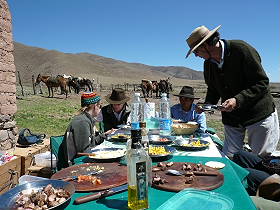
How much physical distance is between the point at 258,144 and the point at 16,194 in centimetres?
291

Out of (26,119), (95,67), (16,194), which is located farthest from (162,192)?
(95,67)

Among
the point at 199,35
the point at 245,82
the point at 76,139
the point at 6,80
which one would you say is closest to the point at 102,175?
the point at 76,139

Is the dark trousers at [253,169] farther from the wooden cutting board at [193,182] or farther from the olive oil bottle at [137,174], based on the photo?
the olive oil bottle at [137,174]

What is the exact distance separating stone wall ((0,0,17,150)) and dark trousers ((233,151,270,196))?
14.4 feet

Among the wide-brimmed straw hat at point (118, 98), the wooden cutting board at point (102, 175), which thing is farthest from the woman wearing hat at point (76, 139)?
the wide-brimmed straw hat at point (118, 98)

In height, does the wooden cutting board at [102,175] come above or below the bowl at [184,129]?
below

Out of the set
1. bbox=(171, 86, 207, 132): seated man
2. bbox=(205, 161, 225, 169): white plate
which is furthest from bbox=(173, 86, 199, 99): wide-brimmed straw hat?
bbox=(205, 161, 225, 169): white plate

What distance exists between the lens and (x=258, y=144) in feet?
11.6

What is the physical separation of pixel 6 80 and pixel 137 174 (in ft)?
16.2

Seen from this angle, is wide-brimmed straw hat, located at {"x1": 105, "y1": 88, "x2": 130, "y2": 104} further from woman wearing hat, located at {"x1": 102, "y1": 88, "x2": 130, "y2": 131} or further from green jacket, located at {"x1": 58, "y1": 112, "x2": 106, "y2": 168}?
green jacket, located at {"x1": 58, "y1": 112, "x2": 106, "y2": 168}

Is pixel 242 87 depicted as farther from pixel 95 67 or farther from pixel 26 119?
pixel 95 67

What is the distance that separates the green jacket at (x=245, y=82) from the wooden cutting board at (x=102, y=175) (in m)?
1.82

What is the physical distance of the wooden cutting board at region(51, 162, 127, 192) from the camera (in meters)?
1.73

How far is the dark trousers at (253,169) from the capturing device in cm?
250
